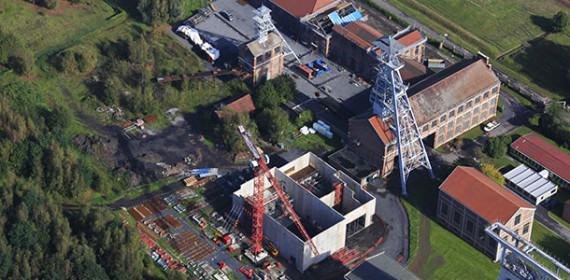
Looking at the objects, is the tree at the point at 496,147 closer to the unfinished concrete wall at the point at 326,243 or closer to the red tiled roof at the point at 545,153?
the red tiled roof at the point at 545,153

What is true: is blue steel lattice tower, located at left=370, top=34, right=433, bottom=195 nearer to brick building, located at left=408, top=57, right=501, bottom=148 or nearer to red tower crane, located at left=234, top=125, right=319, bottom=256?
brick building, located at left=408, top=57, right=501, bottom=148

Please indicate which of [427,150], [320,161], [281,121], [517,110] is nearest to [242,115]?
[281,121]

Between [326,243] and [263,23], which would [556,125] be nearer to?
[326,243]

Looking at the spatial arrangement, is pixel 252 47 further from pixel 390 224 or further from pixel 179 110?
pixel 390 224

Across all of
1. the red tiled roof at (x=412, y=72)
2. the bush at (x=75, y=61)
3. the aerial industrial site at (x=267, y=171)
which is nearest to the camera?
the aerial industrial site at (x=267, y=171)

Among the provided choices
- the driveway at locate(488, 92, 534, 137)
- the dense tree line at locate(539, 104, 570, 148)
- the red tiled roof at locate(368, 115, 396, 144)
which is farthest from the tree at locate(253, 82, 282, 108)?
the dense tree line at locate(539, 104, 570, 148)

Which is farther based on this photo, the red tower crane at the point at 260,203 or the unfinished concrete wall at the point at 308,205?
the unfinished concrete wall at the point at 308,205

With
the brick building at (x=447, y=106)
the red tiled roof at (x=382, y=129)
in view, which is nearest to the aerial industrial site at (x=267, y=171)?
the red tiled roof at (x=382, y=129)
